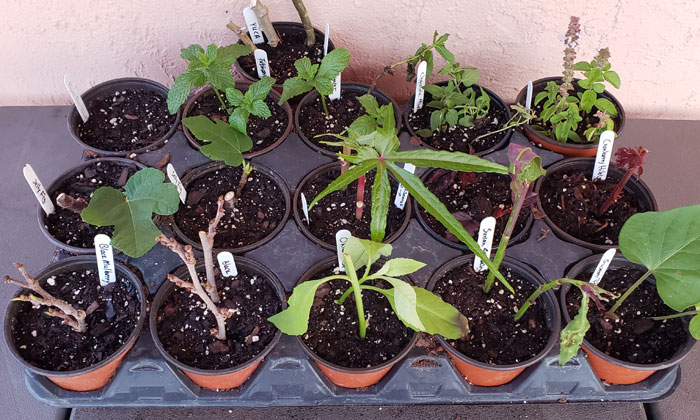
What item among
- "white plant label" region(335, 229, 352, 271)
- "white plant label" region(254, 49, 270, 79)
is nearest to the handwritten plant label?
"white plant label" region(335, 229, 352, 271)

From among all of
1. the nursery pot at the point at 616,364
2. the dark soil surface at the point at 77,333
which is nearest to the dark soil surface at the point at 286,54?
the dark soil surface at the point at 77,333

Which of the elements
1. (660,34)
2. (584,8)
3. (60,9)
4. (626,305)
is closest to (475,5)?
(584,8)

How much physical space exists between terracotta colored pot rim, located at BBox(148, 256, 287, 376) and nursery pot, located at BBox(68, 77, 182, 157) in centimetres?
40

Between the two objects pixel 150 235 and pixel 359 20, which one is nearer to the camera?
pixel 150 235

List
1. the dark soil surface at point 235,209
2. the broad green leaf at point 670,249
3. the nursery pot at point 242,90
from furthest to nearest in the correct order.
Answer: the nursery pot at point 242,90
the dark soil surface at point 235,209
the broad green leaf at point 670,249

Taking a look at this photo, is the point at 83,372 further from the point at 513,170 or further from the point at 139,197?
the point at 513,170

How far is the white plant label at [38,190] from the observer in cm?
126

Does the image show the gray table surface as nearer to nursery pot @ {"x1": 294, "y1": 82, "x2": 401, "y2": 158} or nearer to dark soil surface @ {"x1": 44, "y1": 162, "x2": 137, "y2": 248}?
dark soil surface @ {"x1": 44, "y1": 162, "x2": 137, "y2": 248}

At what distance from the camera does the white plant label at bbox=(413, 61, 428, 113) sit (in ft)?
4.82

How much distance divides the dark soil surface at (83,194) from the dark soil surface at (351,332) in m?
0.55

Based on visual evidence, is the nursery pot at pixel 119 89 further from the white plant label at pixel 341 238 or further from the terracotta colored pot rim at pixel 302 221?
the white plant label at pixel 341 238

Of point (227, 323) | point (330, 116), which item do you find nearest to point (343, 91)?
point (330, 116)

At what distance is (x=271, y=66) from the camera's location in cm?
164

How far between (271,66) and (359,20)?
0.95 ft
